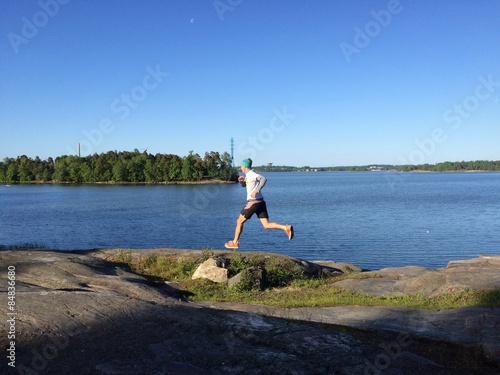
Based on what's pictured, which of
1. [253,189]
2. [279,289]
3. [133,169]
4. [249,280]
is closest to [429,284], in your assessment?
[279,289]

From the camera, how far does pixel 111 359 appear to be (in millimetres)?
5934

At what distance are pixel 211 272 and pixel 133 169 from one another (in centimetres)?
13571

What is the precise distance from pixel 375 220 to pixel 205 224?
16.6 metres

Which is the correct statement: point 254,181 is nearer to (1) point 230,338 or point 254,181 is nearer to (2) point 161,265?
(1) point 230,338

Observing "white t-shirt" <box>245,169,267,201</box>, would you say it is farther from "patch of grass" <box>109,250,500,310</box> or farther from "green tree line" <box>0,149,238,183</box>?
"green tree line" <box>0,149,238,183</box>

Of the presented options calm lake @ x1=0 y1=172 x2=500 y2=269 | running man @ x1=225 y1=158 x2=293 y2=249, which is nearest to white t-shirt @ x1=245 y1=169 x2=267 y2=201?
running man @ x1=225 y1=158 x2=293 y2=249

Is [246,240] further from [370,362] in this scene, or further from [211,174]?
[211,174]

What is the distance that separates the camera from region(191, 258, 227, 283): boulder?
44.7 ft

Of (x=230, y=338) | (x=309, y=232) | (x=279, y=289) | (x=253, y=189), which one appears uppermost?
(x=253, y=189)

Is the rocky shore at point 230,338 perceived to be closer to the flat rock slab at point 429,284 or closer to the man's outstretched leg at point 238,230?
the man's outstretched leg at point 238,230

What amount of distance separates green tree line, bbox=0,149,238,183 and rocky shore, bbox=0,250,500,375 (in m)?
132

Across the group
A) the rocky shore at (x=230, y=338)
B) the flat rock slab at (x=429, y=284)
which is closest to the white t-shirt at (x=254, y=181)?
the rocky shore at (x=230, y=338)

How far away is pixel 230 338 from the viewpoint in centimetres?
690

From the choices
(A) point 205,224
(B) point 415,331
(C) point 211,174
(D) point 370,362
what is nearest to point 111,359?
(D) point 370,362
